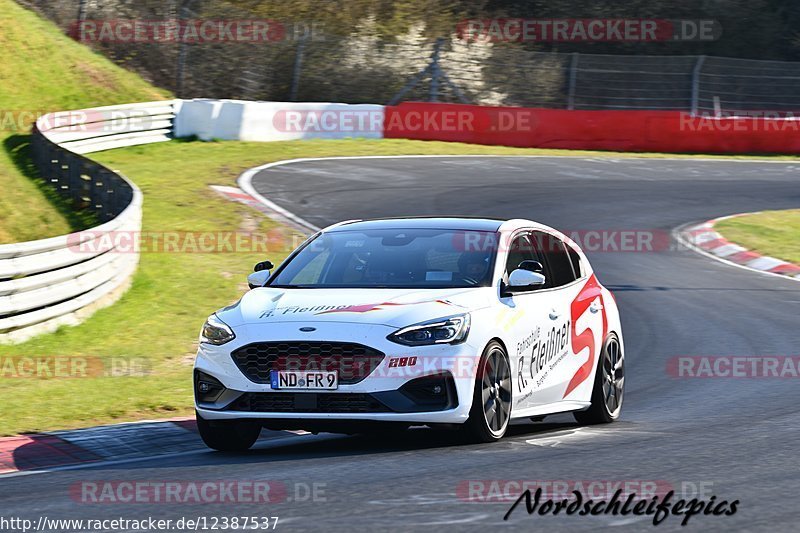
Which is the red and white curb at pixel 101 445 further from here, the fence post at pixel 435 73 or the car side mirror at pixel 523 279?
the fence post at pixel 435 73

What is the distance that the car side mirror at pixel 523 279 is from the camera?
8.74m

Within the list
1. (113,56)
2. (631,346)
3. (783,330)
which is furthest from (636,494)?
(113,56)

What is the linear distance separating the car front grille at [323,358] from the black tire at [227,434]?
59cm

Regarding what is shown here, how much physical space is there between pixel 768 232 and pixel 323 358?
15.5 metres

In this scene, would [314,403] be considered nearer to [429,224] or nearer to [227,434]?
[227,434]

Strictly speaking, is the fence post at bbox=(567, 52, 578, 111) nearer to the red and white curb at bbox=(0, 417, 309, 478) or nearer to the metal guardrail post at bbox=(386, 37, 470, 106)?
the metal guardrail post at bbox=(386, 37, 470, 106)

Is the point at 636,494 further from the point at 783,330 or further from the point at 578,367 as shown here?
the point at 783,330

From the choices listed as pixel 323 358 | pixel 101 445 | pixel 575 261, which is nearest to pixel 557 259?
pixel 575 261

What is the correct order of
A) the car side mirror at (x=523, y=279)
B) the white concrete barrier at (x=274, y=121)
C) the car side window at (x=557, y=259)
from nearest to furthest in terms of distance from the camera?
the car side mirror at (x=523, y=279) < the car side window at (x=557, y=259) < the white concrete barrier at (x=274, y=121)

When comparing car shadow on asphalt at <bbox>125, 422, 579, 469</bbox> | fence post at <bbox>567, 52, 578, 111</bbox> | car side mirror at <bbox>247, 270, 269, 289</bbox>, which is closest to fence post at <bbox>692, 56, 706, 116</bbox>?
fence post at <bbox>567, 52, 578, 111</bbox>

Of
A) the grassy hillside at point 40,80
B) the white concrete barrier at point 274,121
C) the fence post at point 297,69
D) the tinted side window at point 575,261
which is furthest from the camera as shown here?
the fence post at point 297,69

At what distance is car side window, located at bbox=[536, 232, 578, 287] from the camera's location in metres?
9.77

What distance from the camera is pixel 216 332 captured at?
27.6 ft

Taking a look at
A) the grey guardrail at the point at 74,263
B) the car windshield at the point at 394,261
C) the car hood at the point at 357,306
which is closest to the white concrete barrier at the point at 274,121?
the grey guardrail at the point at 74,263
